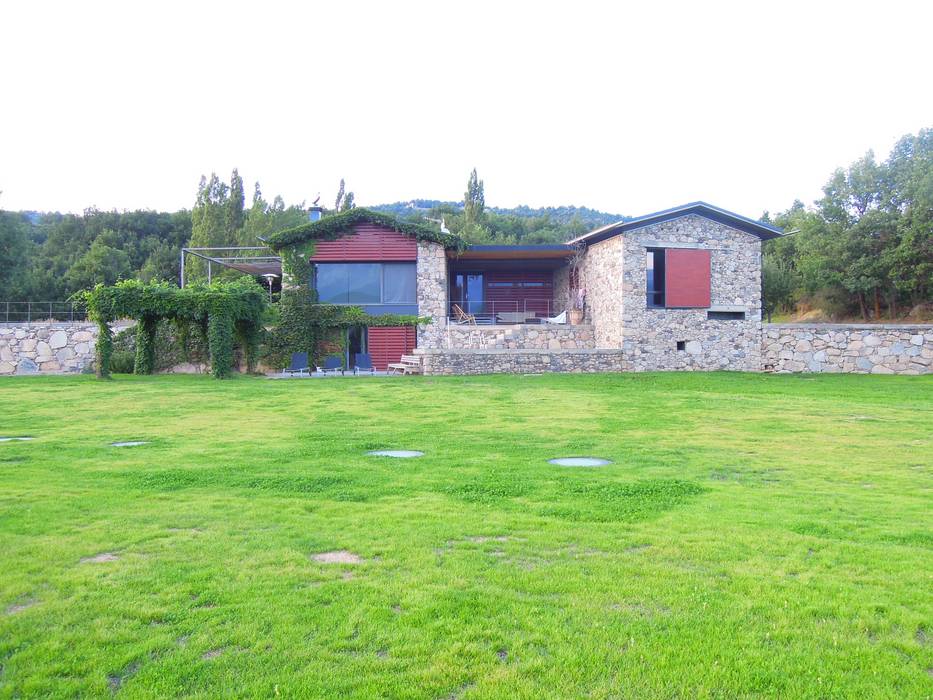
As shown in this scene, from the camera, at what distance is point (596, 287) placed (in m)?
29.7

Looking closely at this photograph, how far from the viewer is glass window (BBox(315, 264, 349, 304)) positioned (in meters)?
29.6

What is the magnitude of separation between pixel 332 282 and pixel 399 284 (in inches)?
108

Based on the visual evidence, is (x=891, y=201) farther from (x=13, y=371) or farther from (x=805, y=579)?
(x=13, y=371)

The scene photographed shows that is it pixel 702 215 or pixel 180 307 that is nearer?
pixel 180 307

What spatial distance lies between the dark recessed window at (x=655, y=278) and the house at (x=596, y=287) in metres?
0.04

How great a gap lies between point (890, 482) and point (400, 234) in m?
23.7

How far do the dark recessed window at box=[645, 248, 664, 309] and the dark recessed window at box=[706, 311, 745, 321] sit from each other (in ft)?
6.87

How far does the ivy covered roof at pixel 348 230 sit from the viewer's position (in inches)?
1123

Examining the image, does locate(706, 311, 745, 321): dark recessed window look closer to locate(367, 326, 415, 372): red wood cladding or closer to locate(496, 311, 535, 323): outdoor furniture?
locate(496, 311, 535, 323): outdoor furniture

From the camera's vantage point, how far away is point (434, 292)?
96.5 ft

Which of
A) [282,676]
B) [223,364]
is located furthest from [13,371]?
[282,676]

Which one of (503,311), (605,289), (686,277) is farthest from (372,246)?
(686,277)

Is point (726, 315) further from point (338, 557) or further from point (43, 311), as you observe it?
point (43, 311)

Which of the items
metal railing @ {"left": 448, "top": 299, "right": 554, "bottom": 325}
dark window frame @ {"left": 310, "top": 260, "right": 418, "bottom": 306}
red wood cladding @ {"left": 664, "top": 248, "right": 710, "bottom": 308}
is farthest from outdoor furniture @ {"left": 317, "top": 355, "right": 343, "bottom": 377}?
red wood cladding @ {"left": 664, "top": 248, "right": 710, "bottom": 308}
